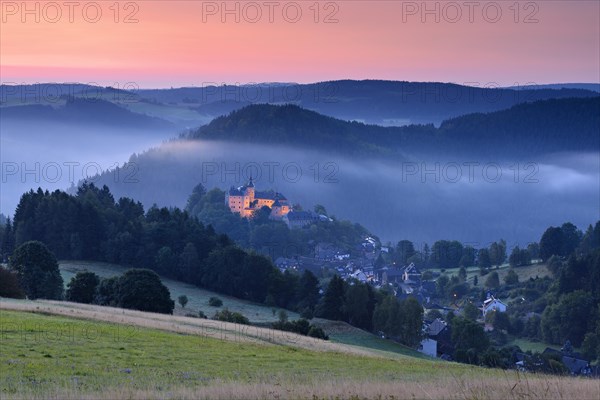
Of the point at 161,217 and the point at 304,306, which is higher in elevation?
the point at 161,217

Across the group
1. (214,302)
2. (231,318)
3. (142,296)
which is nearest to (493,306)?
(214,302)

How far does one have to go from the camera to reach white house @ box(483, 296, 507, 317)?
11125 centimetres

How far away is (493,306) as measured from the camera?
11244 centimetres

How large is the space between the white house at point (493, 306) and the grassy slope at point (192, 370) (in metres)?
73.8

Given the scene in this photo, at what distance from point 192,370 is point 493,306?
300 feet

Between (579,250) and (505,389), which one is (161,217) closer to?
(579,250)

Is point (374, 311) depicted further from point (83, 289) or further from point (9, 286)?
point (9, 286)

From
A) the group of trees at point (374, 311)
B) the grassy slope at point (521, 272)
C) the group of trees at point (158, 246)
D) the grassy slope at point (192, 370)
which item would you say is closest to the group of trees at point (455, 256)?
the grassy slope at point (521, 272)

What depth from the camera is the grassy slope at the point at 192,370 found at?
54.0ft

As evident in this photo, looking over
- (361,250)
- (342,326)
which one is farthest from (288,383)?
(361,250)

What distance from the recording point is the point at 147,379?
2155 cm

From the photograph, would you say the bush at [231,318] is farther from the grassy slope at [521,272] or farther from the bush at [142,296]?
the grassy slope at [521,272]

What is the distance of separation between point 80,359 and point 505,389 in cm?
1375

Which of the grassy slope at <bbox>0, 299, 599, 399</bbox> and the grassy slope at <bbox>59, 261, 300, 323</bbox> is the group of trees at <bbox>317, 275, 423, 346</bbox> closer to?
the grassy slope at <bbox>59, 261, 300, 323</bbox>
